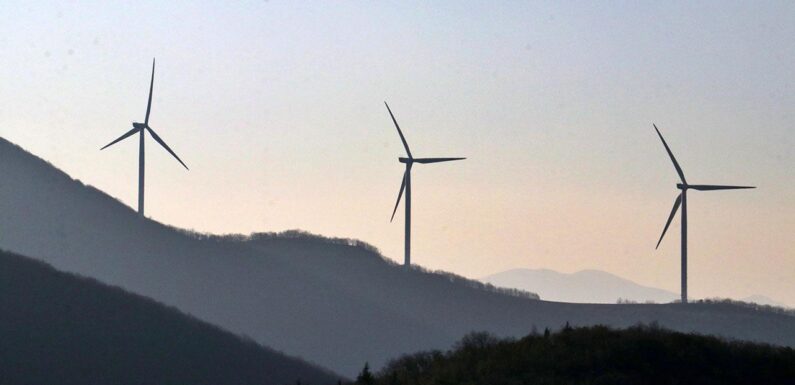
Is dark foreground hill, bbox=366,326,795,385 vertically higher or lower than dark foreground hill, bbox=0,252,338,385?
lower

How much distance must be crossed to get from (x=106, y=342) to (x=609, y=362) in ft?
222

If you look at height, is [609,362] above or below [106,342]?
below

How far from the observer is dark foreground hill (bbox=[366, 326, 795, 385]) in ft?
187

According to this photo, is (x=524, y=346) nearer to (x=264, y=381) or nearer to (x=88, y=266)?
(x=264, y=381)

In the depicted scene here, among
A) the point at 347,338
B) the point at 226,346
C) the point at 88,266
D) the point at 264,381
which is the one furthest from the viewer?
the point at 88,266

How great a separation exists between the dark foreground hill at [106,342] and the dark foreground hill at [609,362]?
50650mm

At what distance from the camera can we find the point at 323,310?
192375 millimetres

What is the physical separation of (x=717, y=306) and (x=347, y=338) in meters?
43.2

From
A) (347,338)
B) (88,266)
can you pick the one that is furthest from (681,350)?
(88,266)

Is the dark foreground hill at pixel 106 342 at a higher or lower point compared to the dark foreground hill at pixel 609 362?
higher

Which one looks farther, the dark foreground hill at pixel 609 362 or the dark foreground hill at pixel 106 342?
the dark foreground hill at pixel 106 342

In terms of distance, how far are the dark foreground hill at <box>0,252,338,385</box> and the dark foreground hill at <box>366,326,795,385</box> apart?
50.6 metres

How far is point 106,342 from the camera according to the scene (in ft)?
392

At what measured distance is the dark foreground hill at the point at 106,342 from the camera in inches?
4353
